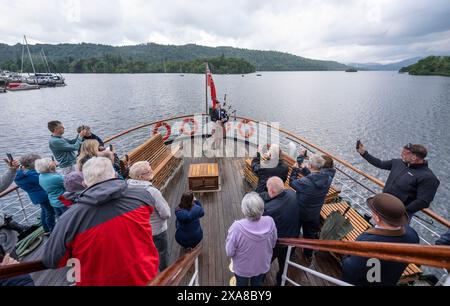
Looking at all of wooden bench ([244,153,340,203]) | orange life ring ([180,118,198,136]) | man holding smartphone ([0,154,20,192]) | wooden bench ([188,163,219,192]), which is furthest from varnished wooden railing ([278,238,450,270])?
orange life ring ([180,118,198,136])

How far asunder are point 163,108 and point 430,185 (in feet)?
93.5

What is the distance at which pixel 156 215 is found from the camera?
8.30 feet

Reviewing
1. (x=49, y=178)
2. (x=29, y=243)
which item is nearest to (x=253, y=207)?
(x=49, y=178)

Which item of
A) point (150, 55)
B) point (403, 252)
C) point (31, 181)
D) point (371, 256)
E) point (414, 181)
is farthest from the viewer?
point (150, 55)

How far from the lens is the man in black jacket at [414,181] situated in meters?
2.80

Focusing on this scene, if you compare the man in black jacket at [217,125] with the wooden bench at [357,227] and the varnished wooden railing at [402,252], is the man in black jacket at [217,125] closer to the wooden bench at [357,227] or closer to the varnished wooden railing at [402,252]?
the wooden bench at [357,227]

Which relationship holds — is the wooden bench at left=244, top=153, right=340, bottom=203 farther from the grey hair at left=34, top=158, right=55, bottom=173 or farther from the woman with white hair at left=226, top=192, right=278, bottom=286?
the grey hair at left=34, top=158, right=55, bottom=173

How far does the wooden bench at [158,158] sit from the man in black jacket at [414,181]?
14.4 ft

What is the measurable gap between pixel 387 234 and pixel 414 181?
1883 mm

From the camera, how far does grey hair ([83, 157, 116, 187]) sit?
5.09ft

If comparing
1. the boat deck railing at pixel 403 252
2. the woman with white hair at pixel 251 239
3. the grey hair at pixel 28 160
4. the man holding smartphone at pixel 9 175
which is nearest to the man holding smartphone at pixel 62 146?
the grey hair at pixel 28 160

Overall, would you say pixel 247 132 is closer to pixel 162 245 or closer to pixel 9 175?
pixel 162 245

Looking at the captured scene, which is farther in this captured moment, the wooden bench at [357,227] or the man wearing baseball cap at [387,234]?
the wooden bench at [357,227]
